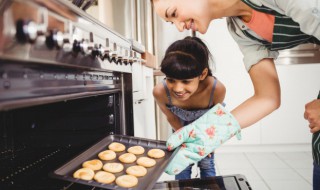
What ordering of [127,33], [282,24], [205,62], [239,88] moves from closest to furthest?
[282,24] < [205,62] < [127,33] < [239,88]

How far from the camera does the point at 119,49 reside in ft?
3.30

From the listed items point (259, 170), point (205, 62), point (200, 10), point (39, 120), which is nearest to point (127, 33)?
point (205, 62)

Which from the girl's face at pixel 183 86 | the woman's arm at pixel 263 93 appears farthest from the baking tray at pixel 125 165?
the girl's face at pixel 183 86

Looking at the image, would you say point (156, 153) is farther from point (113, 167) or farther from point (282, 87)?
point (282, 87)

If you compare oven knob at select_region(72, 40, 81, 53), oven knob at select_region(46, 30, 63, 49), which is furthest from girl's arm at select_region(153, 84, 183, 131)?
oven knob at select_region(46, 30, 63, 49)

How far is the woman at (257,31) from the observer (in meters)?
0.94

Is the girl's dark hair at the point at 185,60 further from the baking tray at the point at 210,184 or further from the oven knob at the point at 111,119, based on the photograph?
the baking tray at the point at 210,184

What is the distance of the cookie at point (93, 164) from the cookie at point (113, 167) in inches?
0.8

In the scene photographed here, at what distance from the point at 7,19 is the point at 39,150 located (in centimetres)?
70

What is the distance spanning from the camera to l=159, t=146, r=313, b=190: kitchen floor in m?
2.30

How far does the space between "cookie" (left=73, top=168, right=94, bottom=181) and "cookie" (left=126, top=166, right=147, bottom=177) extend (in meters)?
0.13

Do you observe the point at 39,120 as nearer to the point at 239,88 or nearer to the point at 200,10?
the point at 200,10

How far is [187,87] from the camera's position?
1642 millimetres

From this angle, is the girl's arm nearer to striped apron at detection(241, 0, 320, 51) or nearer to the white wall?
striped apron at detection(241, 0, 320, 51)
